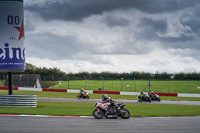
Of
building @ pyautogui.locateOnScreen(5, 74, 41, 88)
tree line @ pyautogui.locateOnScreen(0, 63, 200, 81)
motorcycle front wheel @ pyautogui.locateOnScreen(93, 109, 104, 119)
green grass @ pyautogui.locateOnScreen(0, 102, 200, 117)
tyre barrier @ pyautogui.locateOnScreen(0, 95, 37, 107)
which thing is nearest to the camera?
motorcycle front wheel @ pyautogui.locateOnScreen(93, 109, 104, 119)

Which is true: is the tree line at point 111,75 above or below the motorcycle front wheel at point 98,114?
above

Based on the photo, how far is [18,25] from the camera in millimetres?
23375

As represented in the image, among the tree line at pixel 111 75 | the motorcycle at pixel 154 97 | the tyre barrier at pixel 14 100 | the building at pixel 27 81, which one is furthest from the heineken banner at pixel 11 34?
the building at pixel 27 81

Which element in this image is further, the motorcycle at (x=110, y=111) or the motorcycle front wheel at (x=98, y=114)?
the motorcycle at (x=110, y=111)

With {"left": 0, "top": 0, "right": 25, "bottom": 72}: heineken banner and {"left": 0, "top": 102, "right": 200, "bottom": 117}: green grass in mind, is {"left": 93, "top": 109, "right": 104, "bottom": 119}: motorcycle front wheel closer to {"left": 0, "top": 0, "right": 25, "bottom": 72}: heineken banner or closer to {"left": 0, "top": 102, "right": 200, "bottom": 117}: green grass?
{"left": 0, "top": 102, "right": 200, "bottom": 117}: green grass

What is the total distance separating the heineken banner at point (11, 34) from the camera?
2300cm

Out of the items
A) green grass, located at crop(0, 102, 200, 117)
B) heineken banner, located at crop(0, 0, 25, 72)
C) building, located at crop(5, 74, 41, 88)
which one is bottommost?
green grass, located at crop(0, 102, 200, 117)

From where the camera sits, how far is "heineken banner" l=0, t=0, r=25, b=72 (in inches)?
906

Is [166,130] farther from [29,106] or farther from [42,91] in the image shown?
[42,91]

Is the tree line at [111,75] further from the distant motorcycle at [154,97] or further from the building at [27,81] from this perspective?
the distant motorcycle at [154,97]

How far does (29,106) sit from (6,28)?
5.63 m

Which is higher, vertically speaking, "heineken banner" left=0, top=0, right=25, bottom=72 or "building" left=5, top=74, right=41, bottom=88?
"heineken banner" left=0, top=0, right=25, bottom=72

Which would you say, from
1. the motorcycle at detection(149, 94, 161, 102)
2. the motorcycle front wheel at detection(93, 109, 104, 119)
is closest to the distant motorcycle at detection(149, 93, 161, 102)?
the motorcycle at detection(149, 94, 161, 102)

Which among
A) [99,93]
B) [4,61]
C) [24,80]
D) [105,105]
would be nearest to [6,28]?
[4,61]
